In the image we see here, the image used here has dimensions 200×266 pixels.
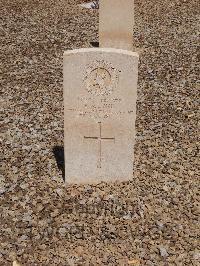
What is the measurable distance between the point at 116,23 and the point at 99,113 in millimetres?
5415

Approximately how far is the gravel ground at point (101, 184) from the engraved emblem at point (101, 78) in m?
1.30

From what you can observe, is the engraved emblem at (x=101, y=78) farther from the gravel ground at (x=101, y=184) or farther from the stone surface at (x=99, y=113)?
the gravel ground at (x=101, y=184)

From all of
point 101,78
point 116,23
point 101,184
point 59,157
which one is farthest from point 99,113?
point 116,23

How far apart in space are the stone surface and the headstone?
5259 millimetres

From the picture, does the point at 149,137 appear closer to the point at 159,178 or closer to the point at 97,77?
the point at 159,178

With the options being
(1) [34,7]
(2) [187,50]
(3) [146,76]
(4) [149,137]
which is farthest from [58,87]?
(1) [34,7]

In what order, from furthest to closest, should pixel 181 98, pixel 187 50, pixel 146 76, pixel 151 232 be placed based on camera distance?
pixel 187 50 → pixel 146 76 → pixel 181 98 → pixel 151 232

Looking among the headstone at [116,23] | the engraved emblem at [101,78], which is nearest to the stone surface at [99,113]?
the engraved emblem at [101,78]

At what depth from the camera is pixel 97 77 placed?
18.6 feet

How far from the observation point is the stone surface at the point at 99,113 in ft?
18.4

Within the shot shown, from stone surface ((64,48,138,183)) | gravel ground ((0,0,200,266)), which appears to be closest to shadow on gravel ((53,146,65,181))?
gravel ground ((0,0,200,266))

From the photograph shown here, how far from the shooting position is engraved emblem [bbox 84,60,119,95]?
5.62 m

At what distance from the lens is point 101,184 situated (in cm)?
634

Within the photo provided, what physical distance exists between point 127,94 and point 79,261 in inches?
76.8
